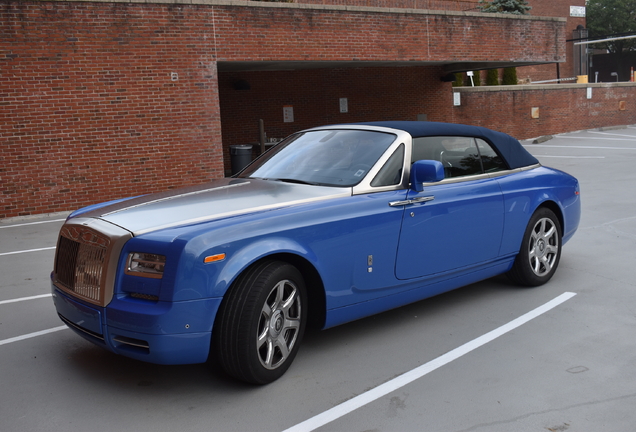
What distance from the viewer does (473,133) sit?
5.76m

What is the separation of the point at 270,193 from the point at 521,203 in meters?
2.55

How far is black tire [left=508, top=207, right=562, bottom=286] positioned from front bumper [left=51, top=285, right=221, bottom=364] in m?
3.38

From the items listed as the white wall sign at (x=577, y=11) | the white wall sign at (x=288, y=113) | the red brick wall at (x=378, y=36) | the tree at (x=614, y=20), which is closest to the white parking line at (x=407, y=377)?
the red brick wall at (x=378, y=36)

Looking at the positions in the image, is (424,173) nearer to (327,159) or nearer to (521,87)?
(327,159)

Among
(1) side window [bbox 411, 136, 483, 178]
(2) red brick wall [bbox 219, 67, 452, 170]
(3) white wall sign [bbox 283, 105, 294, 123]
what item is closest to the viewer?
(1) side window [bbox 411, 136, 483, 178]

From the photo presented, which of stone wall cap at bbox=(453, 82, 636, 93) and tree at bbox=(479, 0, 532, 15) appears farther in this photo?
tree at bbox=(479, 0, 532, 15)

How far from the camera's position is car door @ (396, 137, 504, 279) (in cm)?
479

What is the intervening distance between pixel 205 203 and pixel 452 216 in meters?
2.01

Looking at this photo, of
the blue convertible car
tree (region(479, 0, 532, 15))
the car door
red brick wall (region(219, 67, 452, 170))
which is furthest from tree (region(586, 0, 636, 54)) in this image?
the blue convertible car

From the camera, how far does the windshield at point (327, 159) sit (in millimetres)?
4820

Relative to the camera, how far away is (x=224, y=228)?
3.76 metres

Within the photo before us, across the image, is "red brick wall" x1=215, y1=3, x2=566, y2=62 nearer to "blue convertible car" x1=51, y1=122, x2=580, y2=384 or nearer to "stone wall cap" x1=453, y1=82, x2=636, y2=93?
"stone wall cap" x1=453, y1=82, x2=636, y2=93

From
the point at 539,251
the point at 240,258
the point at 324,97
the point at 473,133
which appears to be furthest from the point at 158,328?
the point at 324,97

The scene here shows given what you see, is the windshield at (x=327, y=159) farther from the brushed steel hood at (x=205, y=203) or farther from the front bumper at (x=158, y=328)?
the front bumper at (x=158, y=328)
